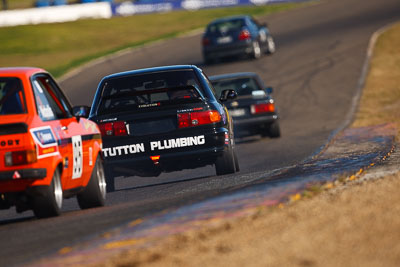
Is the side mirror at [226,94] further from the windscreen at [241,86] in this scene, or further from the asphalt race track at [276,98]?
the windscreen at [241,86]

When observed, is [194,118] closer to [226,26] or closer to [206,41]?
[206,41]

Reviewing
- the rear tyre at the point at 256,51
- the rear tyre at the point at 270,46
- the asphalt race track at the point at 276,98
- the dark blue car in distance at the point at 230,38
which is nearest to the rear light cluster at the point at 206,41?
the dark blue car in distance at the point at 230,38

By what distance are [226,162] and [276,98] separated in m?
15.4

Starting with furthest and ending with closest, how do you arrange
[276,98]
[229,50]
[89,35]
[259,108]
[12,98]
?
[89,35] < [229,50] < [276,98] < [259,108] < [12,98]

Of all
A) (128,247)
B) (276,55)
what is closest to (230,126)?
(128,247)

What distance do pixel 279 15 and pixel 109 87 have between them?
36.4 metres

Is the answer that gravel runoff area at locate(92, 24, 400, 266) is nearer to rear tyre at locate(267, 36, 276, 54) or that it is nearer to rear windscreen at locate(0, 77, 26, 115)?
rear windscreen at locate(0, 77, 26, 115)

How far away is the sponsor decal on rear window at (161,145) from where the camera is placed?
12.9 m

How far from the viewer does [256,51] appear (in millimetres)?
36062

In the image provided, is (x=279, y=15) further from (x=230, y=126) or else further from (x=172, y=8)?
(x=230, y=126)

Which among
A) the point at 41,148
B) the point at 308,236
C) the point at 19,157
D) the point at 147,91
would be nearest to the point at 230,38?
the point at 147,91

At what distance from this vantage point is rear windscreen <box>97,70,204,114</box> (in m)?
13.1

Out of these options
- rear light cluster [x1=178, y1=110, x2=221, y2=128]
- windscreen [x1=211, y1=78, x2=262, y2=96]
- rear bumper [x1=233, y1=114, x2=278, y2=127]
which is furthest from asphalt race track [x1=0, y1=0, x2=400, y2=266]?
windscreen [x1=211, y1=78, x2=262, y2=96]

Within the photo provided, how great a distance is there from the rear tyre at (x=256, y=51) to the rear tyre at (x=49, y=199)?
26139 millimetres
